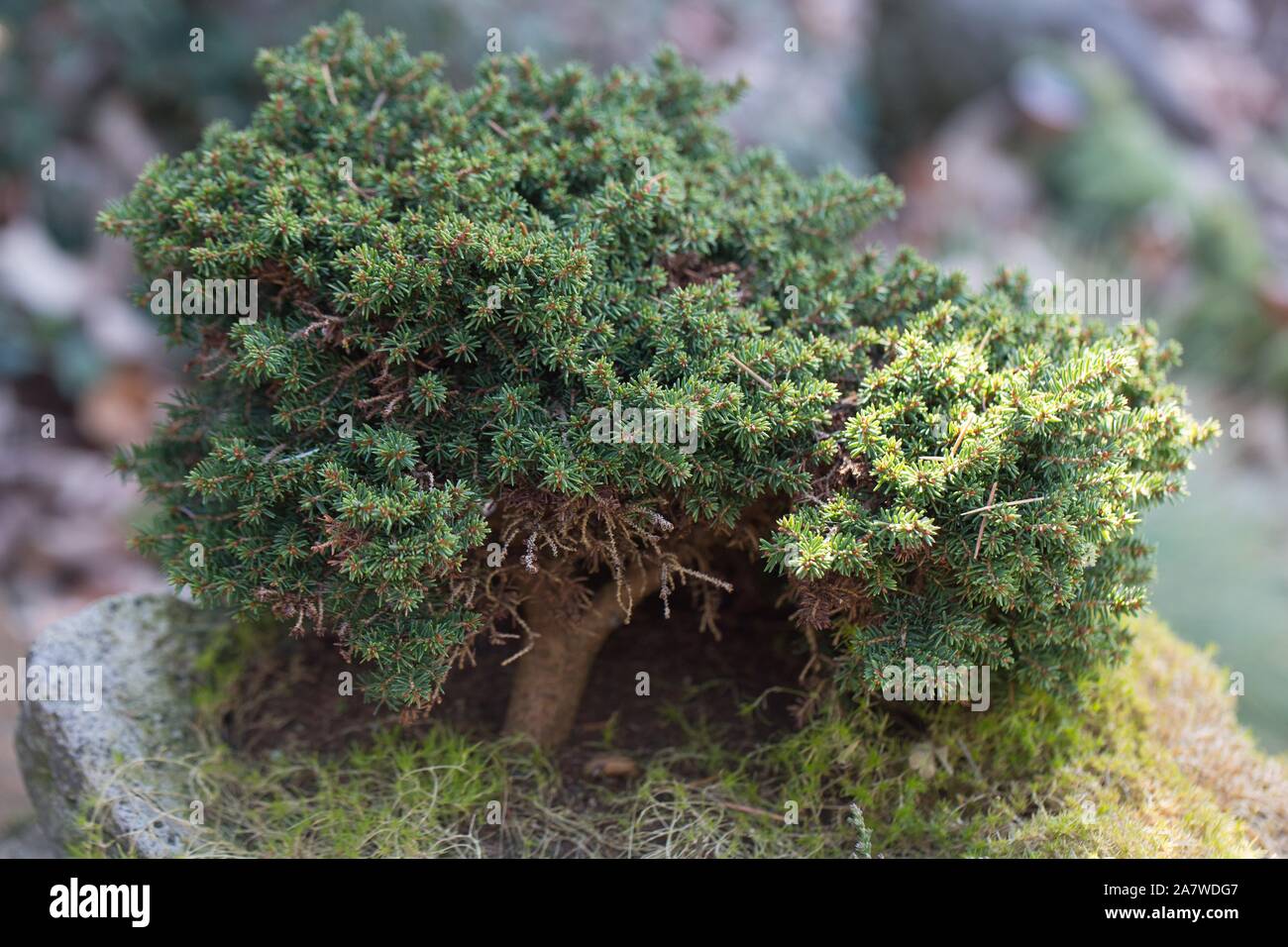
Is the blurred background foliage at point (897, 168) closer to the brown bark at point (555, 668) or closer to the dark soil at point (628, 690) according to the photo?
the dark soil at point (628, 690)

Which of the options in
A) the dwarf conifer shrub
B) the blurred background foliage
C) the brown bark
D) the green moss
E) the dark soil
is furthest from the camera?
the blurred background foliage

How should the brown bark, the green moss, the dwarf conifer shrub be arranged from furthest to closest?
1. the brown bark
2. the green moss
3. the dwarf conifer shrub

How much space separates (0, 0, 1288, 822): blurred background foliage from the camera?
4.66 metres

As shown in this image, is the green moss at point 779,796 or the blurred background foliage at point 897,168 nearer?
the green moss at point 779,796

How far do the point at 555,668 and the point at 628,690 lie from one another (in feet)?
0.89

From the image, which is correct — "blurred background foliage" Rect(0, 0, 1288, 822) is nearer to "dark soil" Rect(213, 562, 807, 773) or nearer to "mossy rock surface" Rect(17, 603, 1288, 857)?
"dark soil" Rect(213, 562, 807, 773)

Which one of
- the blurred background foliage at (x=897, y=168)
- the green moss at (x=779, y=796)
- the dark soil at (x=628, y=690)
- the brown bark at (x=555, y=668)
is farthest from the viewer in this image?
the blurred background foliage at (x=897, y=168)

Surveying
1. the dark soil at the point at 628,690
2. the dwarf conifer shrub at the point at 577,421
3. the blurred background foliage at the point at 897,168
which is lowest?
the dark soil at the point at 628,690

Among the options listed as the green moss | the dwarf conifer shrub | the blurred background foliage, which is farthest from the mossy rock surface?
the blurred background foliage

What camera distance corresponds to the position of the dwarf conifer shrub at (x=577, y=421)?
1964mm

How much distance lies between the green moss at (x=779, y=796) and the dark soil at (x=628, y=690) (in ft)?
0.22

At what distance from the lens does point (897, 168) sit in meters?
6.85

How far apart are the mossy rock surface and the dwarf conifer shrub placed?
23 centimetres

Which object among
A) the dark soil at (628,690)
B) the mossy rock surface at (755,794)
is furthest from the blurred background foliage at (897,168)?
the mossy rock surface at (755,794)
